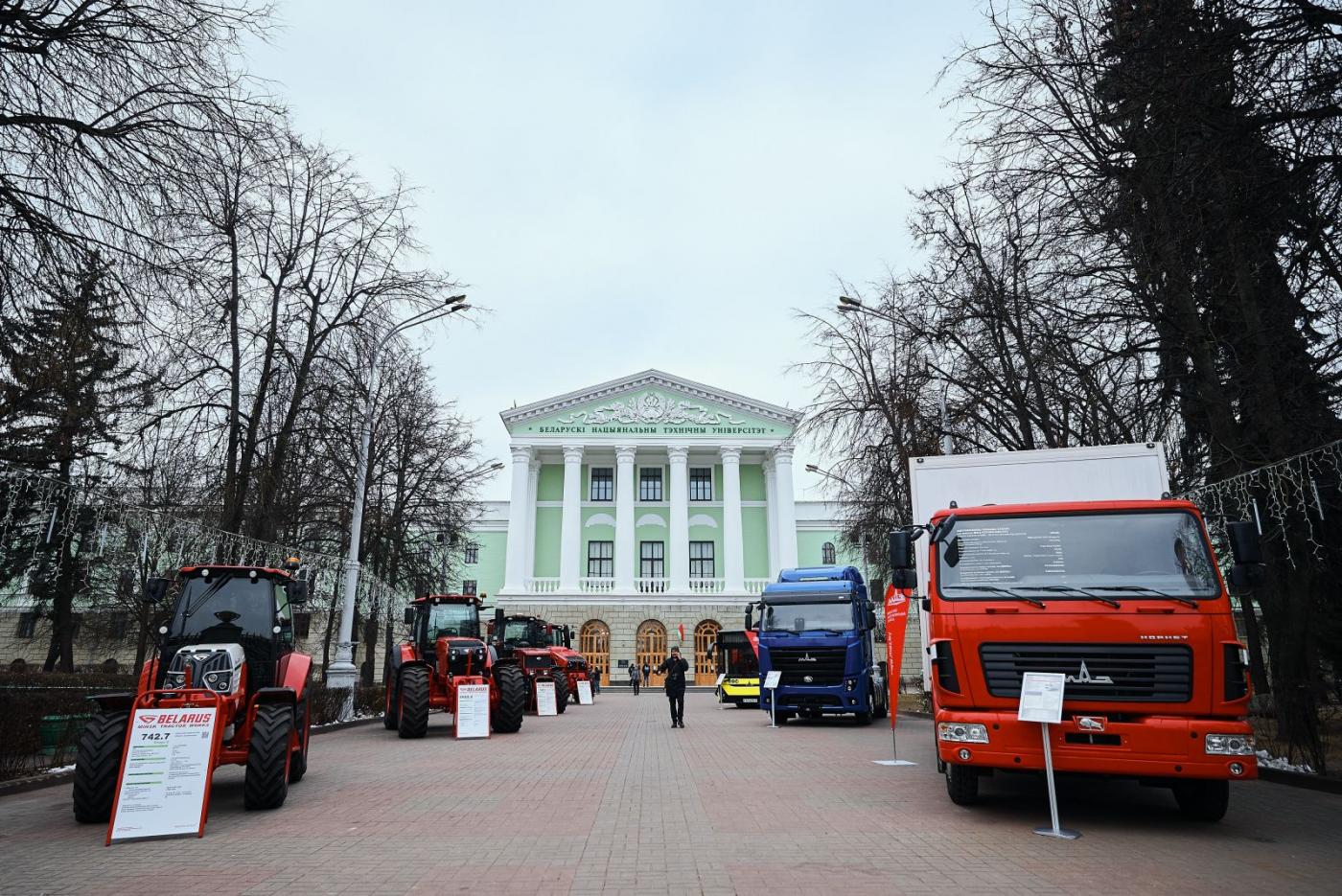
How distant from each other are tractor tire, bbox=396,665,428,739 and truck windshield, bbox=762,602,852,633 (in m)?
8.05

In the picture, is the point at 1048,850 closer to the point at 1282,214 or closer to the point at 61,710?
the point at 1282,214

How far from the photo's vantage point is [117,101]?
777cm

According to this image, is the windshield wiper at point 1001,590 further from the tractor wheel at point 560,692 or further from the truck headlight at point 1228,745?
the tractor wheel at point 560,692

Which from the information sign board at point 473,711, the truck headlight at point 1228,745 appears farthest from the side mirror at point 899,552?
the information sign board at point 473,711

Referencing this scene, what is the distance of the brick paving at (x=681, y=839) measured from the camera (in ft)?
18.7

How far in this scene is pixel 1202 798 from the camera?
25.1ft

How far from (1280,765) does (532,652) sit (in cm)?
2081

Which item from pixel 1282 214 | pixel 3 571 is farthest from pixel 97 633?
pixel 1282 214

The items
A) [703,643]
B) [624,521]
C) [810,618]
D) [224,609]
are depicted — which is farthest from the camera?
[624,521]

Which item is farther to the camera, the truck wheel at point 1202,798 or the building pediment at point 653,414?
the building pediment at point 653,414

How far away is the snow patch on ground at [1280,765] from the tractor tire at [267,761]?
465 inches

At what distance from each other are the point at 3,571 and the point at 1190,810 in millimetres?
32096

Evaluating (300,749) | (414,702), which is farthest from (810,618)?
(300,749)

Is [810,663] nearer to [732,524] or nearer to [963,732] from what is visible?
[963,732]
